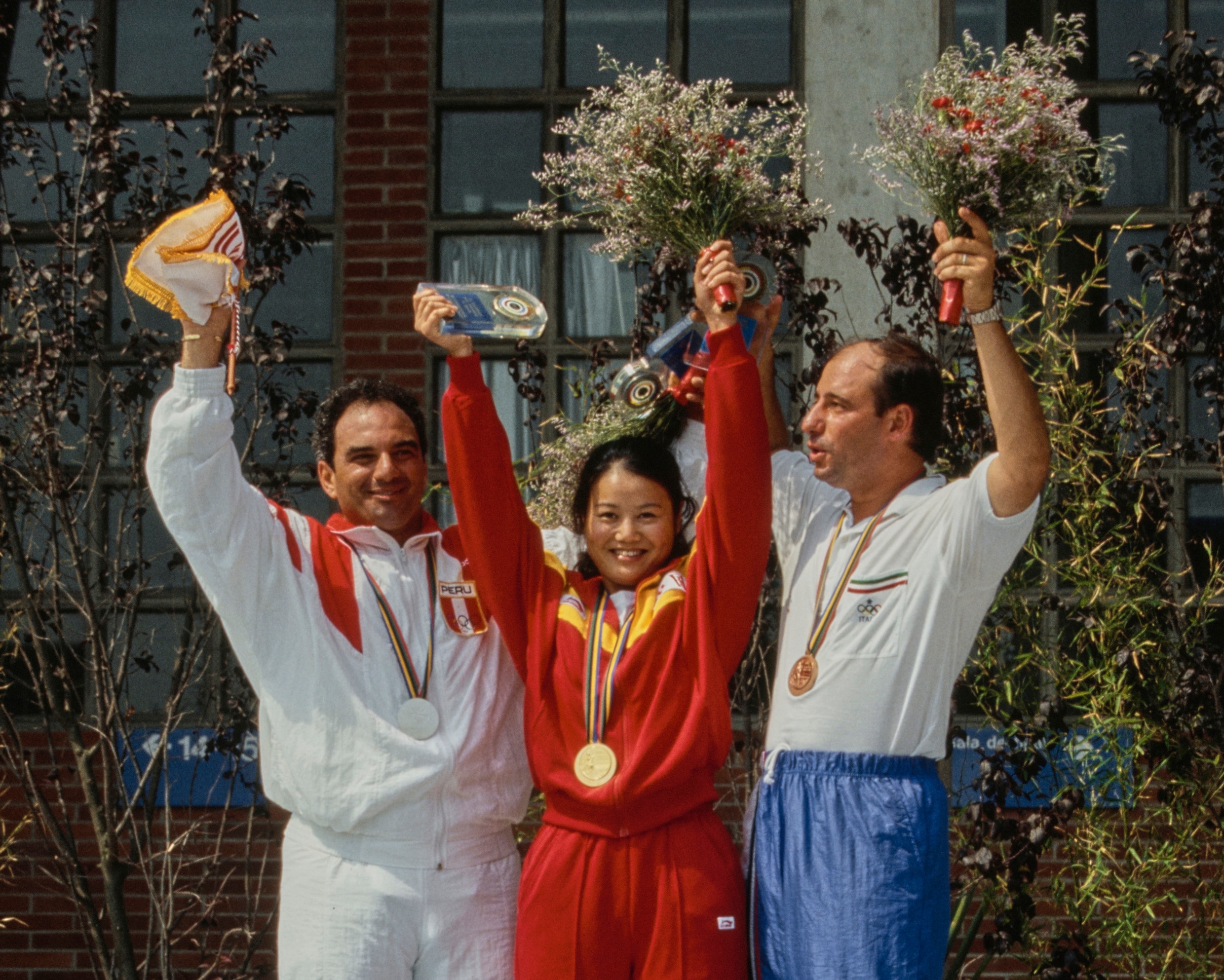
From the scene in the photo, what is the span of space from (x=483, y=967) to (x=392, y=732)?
488 millimetres

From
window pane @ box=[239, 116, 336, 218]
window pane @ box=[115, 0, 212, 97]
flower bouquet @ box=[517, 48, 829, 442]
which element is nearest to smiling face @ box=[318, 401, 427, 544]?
flower bouquet @ box=[517, 48, 829, 442]

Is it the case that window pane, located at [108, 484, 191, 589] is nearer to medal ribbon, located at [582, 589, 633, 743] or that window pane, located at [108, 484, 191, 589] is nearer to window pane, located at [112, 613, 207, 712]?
window pane, located at [112, 613, 207, 712]

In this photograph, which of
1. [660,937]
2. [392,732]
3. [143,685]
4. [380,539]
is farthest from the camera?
[143,685]

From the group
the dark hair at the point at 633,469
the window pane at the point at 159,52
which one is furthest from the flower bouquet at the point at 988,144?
the window pane at the point at 159,52

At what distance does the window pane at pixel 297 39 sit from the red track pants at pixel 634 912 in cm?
368

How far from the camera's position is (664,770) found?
2596mm

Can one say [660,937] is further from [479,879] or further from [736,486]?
[736,486]

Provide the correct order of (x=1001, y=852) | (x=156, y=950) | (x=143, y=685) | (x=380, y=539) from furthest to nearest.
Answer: (x=143, y=685) → (x=156, y=950) → (x=1001, y=852) → (x=380, y=539)

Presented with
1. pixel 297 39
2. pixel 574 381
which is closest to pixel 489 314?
pixel 574 381

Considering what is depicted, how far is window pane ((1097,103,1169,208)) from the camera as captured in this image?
17.0 ft

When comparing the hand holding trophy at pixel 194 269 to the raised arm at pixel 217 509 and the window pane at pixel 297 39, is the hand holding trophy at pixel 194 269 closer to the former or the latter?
the raised arm at pixel 217 509

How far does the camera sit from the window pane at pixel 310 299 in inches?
208

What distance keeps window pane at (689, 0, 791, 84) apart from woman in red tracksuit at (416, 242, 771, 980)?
273 cm

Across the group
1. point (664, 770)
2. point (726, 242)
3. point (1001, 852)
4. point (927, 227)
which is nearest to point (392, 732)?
point (664, 770)
